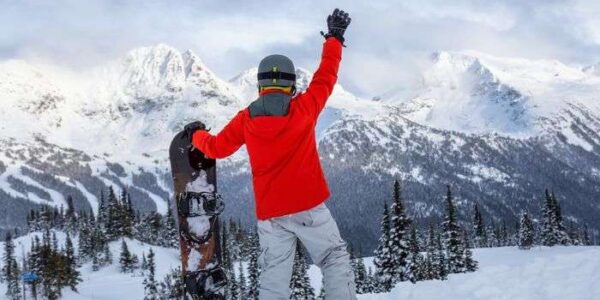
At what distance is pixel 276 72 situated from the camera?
6227 mm

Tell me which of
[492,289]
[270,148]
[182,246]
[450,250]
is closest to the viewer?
[270,148]

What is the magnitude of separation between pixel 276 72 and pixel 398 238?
38491 millimetres

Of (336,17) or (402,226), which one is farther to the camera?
(402,226)

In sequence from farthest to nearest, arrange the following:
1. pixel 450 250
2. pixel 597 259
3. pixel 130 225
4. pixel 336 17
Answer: pixel 130 225
pixel 450 250
pixel 597 259
pixel 336 17

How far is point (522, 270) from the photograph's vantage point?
1346cm

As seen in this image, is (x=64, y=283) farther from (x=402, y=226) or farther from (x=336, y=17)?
(x=336, y=17)

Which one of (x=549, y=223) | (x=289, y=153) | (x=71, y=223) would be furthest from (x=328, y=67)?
(x=71, y=223)

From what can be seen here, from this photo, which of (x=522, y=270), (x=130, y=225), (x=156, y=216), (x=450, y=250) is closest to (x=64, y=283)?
(x=130, y=225)

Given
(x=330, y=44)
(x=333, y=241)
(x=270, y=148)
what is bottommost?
(x=333, y=241)

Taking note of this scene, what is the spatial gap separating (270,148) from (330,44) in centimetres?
131

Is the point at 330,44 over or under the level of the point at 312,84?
over

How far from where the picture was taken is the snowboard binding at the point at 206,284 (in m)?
7.49

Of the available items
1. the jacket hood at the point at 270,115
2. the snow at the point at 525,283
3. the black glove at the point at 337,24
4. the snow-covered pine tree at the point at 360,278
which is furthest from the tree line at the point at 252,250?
the black glove at the point at 337,24

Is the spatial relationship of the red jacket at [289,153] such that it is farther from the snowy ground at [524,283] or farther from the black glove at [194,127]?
the snowy ground at [524,283]
